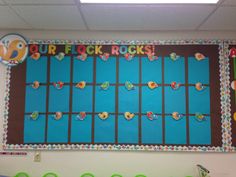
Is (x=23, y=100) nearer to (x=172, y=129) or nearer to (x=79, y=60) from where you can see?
(x=79, y=60)

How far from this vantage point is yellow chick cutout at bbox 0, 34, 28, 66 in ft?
9.66

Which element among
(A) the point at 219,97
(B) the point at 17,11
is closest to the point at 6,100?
(B) the point at 17,11

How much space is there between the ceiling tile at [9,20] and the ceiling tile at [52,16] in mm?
86

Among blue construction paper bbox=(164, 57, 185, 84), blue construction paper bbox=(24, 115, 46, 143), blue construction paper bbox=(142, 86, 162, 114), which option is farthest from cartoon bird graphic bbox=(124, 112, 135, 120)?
blue construction paper bbox=(24, 115, 46, 143)

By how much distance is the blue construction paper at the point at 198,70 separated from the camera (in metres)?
2.88

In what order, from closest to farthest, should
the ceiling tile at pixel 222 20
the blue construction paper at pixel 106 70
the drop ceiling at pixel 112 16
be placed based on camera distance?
the drop ceiling at pixel 112 16
the ceiling tile at pixel 222 20
the blue construction paper at pixel 106 70

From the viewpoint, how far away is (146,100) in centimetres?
287

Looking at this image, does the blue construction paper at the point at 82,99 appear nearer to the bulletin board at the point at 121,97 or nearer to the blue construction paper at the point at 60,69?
the bulletin board at the point at 121,97

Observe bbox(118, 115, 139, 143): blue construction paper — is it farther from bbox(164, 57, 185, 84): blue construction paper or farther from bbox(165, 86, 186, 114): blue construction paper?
bbox(164, 57, 185, 84): blue construction paper

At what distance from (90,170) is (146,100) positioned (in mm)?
1032

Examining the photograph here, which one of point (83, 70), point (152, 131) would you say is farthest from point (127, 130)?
point (83, 70)

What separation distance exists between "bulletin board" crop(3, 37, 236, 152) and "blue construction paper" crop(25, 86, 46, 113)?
12 mm

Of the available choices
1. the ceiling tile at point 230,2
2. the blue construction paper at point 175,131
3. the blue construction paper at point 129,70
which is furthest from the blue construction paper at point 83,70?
the ceiling tile at point 230,2

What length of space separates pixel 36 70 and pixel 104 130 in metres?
1.08
